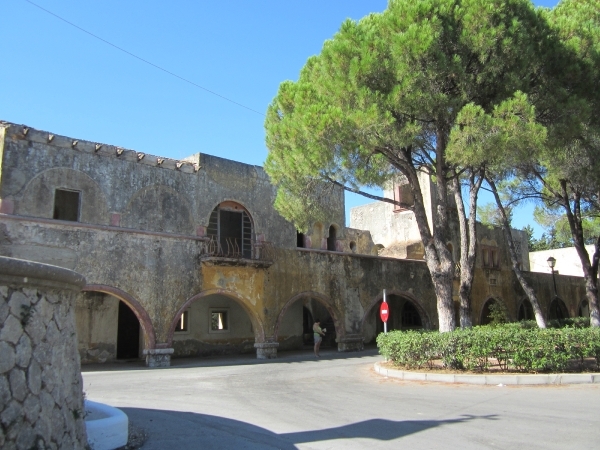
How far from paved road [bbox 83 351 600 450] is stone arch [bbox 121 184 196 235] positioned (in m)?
5.45

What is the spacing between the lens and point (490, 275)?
30047mm

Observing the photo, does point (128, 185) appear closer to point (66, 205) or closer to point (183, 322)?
point (66, 205)

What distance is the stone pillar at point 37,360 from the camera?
408 cm

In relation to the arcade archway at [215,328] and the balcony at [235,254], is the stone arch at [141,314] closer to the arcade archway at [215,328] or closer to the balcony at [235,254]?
the arcade archway at [215,328]

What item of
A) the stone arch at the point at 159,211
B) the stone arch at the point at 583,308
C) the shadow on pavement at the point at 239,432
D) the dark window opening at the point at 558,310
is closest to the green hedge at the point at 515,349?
the shadow on pavement at the point at 239,432

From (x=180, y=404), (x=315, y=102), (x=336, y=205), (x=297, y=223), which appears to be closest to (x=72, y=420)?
(x=180, y=404)

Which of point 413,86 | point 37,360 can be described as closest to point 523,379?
point 413,86

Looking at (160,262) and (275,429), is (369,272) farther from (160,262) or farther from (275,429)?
(275,429)

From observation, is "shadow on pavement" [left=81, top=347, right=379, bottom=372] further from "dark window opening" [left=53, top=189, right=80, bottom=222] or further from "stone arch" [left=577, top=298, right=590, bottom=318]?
"stone arch" [left=577, top=298, right=590, bottom=318]

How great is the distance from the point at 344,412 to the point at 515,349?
510 cm

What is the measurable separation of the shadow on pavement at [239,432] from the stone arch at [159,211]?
33.7 ft

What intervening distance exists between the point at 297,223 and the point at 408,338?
5.77m

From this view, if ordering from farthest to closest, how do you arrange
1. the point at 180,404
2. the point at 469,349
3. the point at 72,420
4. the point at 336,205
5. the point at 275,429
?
the point at 336,205
the point at 469,349
the point at 180,404
the point at 275,429
the point at 72,420

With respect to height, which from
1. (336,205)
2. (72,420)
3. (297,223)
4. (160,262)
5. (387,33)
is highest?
(387,33)
